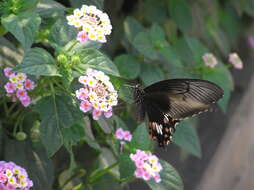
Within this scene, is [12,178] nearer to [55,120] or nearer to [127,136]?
[55,120]

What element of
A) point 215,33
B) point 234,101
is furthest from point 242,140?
point 215,33

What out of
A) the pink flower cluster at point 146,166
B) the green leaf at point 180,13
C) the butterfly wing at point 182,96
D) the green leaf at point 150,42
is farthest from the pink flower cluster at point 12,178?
the green leaf at point 180,13

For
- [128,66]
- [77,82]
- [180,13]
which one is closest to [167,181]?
[77,82]

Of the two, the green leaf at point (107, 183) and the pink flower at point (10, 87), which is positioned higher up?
the pink flower at point (10, 87)

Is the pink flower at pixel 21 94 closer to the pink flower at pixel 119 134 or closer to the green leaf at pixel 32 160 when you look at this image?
the green leaf at pixel 32 160

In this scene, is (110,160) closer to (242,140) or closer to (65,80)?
(65,80)

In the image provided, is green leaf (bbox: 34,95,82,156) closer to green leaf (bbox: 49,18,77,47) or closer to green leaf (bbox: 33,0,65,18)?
green leaf (bbox: 49,18,77,47)

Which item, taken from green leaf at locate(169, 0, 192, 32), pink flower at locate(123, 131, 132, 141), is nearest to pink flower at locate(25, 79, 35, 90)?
pink flower at locate(123, 131, 132, 141)
